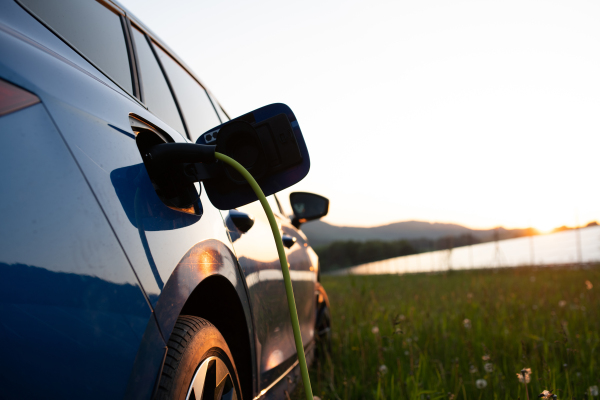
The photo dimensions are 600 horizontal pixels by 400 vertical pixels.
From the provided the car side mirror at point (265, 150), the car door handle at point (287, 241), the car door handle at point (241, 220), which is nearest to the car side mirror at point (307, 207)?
the car door handle at point (287, 241)

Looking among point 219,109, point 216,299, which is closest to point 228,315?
point 216,299

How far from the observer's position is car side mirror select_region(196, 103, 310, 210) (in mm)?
1096

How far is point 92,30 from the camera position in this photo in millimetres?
1284

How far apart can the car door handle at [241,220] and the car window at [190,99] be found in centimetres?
46

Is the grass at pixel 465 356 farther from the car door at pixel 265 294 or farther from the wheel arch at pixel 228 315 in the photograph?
the wheel arch at pixel 228 315

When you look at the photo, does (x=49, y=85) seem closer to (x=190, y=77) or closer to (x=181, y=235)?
(x=181, y=235)

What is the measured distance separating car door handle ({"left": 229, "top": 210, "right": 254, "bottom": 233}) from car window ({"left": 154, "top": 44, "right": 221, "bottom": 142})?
0.46m

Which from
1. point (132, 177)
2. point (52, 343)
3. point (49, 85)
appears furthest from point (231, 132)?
point (52, 343)

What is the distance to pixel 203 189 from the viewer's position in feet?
4.19

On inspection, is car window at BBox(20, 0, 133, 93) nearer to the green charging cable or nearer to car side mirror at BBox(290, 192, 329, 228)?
the green charging cable

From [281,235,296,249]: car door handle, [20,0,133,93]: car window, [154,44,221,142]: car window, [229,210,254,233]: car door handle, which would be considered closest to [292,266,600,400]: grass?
[281,235,296,249]: car door handle

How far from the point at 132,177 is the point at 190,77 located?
148 centimetres

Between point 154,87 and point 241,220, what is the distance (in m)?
0.63

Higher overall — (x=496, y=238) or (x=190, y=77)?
(x=190, y=77)
